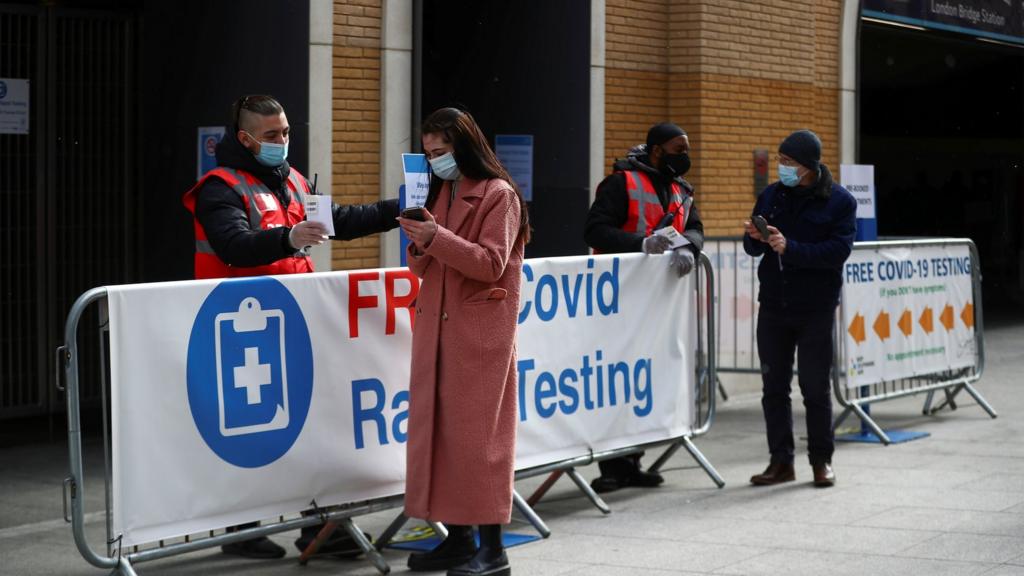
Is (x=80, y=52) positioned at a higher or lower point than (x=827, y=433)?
higher

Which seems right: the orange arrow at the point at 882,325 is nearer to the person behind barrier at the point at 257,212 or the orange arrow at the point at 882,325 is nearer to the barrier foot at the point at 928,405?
the barrier foot at the point at 928,405

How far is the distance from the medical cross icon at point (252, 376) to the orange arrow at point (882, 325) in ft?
18.4

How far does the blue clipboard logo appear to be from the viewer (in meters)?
6.15

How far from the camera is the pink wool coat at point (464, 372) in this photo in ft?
21.3

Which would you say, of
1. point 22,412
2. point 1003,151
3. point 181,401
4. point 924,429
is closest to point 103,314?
point 181,401

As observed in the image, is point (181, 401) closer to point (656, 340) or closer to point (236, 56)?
point (656, 340)

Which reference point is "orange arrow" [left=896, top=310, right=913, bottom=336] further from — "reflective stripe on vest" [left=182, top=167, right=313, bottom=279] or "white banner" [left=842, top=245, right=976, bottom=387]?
Result: "reflective stripe on vest" [left=182, top=167, right=313, bottom=279]

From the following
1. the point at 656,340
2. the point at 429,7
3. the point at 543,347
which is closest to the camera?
the point at 543,347

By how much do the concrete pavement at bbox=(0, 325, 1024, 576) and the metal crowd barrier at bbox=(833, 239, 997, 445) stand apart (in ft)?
1.08

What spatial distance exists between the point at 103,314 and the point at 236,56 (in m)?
4.27

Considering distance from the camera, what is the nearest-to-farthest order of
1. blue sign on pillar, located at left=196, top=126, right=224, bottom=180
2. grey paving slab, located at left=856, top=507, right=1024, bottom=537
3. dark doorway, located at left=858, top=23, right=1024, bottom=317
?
grey paving slab, located at left=856, top=507, right=1024, bottom=537 < blue sign on pillar, located at left=196, top=126, right=224, bottom=180 < dark doorway, located at left=858, top=23, right=1024, bottom=317

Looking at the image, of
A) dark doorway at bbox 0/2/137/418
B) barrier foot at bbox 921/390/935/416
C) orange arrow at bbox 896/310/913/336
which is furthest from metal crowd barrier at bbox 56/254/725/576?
dark doorway at bbox 0/2/137/418

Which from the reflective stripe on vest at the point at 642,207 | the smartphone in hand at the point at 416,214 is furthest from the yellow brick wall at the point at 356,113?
the smartphone in hand at the point at 416,214

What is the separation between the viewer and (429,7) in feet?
42.3
